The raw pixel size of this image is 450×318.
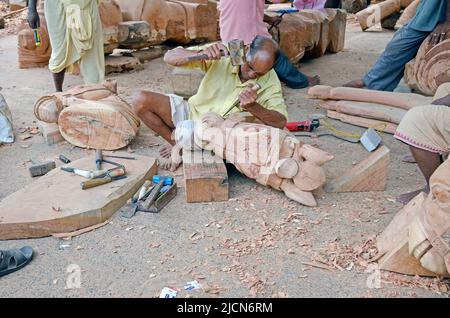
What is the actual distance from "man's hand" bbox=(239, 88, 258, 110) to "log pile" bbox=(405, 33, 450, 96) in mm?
2277

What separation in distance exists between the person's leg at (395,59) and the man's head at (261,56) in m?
2.11

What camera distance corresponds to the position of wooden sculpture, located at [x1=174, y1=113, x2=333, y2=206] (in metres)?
3.04

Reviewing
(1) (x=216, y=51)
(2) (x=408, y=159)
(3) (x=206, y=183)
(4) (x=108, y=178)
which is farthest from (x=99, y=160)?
(2) (x=408, y=159)

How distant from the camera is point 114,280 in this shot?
2.38m

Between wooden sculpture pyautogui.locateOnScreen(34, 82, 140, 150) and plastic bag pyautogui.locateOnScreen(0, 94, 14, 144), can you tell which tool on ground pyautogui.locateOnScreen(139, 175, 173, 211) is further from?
plastic bag pyautogui.locateOnScreen(0, 94, 14, 144)

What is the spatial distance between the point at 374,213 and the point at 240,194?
0.87 m

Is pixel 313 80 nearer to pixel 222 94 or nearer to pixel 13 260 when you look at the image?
pixel 222 94

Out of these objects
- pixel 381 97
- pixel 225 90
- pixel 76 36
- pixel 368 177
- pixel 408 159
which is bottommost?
pixel 408 159

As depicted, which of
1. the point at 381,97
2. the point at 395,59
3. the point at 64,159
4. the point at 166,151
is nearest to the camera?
the point at 64,159

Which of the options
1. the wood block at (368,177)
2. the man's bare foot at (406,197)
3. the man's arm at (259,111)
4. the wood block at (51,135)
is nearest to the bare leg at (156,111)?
the man's arm at (259,111)

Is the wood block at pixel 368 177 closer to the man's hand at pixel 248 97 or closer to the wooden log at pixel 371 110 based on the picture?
the man's hand at pixel 248 97

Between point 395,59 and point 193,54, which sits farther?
point 395,59

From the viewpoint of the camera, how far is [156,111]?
3.73 metres

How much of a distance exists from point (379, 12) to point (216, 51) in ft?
24.1
